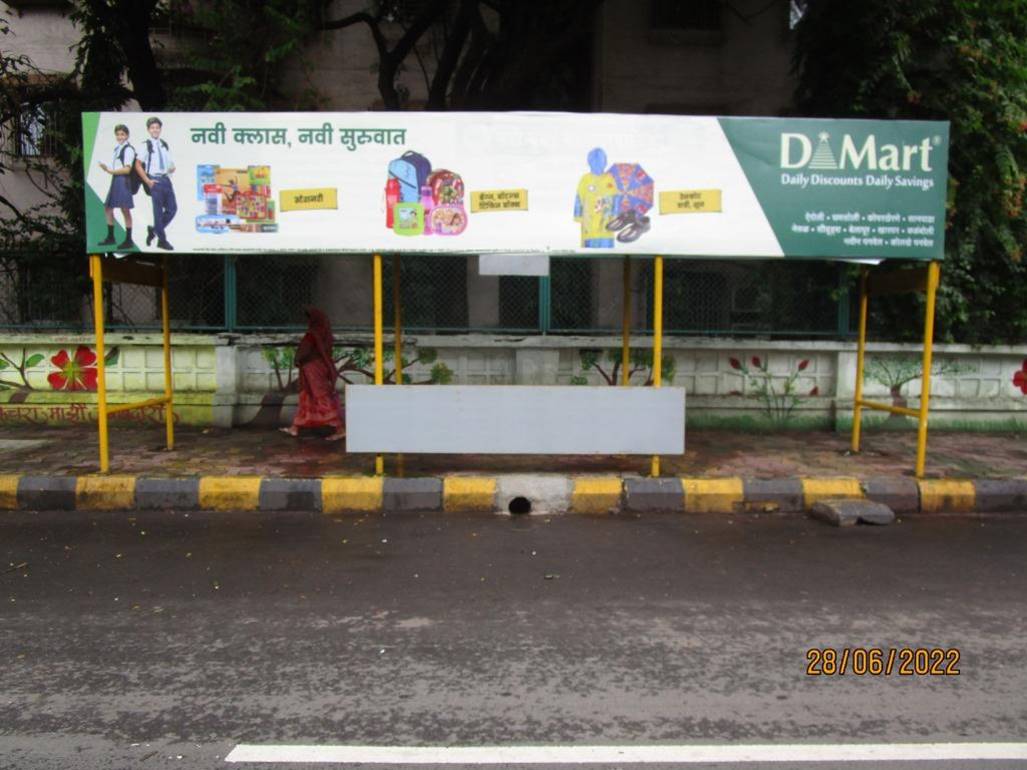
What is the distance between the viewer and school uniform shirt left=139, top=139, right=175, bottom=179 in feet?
20.0

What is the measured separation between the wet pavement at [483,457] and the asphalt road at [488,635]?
1.09 meters

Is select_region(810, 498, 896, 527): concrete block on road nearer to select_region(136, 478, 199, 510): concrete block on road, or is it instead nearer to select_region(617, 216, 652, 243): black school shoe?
select_region(617, 216, 652, 243): black school shoe

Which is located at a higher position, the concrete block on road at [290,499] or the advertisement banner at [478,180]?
the advertisement banner at [478,180]

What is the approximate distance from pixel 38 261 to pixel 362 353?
13.6 ft

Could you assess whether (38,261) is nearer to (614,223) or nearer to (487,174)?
(487,174)

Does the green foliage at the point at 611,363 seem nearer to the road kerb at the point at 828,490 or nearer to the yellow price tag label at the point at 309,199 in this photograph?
the road kerb at the point at 828,490

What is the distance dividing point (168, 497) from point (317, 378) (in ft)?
7.65

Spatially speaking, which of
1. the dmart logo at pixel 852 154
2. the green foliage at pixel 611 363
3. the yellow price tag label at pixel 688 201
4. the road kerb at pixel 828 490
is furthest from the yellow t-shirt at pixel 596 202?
the green foliage at pixel 611 363

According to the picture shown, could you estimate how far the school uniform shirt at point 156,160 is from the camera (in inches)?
240

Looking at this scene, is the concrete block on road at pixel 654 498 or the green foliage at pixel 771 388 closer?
the concrete block on road at pixel 654 498

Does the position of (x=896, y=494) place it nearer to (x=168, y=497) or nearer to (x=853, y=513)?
(x=853, y=513)

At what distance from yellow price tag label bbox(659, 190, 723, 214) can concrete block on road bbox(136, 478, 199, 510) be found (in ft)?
14.9

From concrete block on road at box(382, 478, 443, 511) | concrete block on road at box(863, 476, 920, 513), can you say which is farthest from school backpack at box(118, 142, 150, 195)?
concrete block on road at box(863, 476, 920, 513)
